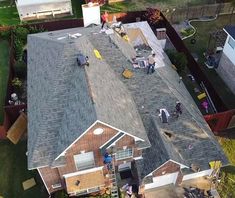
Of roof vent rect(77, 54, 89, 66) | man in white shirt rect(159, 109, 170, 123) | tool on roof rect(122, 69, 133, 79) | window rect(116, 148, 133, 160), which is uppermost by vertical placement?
roof vent rect(77, 54, 89, 66)

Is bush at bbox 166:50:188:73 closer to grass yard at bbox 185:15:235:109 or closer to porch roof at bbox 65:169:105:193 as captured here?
grass yard at bbox 185:15:235:109

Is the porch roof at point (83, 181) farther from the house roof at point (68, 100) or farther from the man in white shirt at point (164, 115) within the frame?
the man in white shirt at point (164, 115)

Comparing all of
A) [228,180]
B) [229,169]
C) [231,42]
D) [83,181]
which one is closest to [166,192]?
[228,180]

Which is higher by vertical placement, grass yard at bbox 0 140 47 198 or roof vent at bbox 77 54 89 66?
roof vent at bbox 77 54 89 66

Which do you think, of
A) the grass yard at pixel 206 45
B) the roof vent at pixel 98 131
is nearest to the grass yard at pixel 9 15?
the grass yard at pixel 206 45

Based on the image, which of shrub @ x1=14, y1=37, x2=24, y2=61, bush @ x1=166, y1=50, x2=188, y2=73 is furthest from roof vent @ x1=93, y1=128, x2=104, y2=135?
shrub @ x1=14, y1=37, x2=24, y2=61
